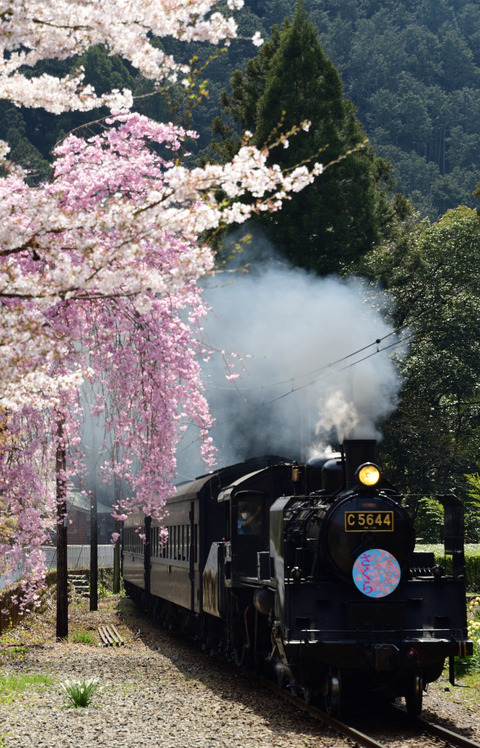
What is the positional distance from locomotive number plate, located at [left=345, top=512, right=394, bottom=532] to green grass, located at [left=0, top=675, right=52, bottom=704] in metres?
4.83

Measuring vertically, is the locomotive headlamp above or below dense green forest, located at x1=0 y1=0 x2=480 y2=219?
below

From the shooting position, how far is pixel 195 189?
6.75m

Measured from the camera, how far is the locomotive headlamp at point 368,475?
33.8 feet

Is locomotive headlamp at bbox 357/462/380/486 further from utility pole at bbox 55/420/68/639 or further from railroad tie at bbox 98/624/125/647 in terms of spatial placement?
railroad tie at bbox 98/624/125/647

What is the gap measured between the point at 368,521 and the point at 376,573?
0.56 meters

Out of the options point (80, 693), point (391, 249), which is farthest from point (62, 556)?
point (391, 249)

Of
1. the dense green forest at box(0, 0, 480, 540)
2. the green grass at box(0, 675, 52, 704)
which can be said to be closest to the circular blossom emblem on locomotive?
the green grass at box(0, 675, 52, 704)

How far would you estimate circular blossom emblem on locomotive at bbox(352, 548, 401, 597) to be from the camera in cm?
1021

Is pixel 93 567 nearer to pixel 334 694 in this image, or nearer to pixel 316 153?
pixel 316 153

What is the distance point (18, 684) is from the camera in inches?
509

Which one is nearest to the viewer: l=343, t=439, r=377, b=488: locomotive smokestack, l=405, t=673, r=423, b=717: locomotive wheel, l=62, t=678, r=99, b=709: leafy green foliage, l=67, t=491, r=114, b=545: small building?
l=405, t=673, r=423, b=717: locomotive wheel

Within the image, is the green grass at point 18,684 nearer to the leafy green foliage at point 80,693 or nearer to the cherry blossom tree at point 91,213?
the leafy green foliage at point 80,693

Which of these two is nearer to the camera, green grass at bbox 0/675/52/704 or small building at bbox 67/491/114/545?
green grass at bbox 0/675/52/704

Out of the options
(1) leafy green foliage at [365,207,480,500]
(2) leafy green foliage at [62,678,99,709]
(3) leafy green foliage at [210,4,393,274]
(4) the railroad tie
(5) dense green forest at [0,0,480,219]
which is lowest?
(4) the railroad tie
